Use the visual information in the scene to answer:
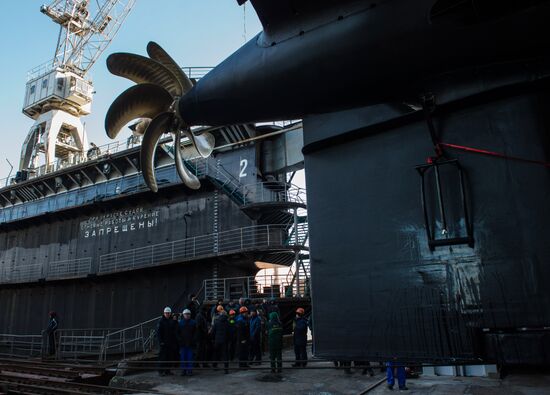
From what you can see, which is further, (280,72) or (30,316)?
(30,316)

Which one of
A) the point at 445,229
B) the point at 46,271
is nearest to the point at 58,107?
the point at 46,271

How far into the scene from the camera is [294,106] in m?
4.40

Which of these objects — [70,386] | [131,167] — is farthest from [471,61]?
[131,167]

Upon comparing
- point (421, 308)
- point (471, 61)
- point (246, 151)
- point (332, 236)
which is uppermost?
point (246, 151)

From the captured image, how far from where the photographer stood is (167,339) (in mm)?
12102

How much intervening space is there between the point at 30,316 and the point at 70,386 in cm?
1671

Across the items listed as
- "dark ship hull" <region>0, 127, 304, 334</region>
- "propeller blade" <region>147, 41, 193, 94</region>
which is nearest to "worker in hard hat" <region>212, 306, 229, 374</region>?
"dark ship hull" <region>0, 127, 304, 334</region>

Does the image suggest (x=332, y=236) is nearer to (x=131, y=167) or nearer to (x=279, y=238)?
(x=279, y=238)

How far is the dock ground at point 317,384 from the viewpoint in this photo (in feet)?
27.4

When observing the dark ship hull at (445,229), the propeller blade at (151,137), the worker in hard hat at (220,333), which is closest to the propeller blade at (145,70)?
the propeller blade at (151,137)

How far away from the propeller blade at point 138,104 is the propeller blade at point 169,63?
1.10ft

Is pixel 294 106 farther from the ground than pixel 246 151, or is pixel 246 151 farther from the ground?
pixel 246 151

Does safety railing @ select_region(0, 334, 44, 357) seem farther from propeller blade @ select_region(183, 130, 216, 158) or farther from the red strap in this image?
the red strap

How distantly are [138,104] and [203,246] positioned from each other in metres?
14.0
